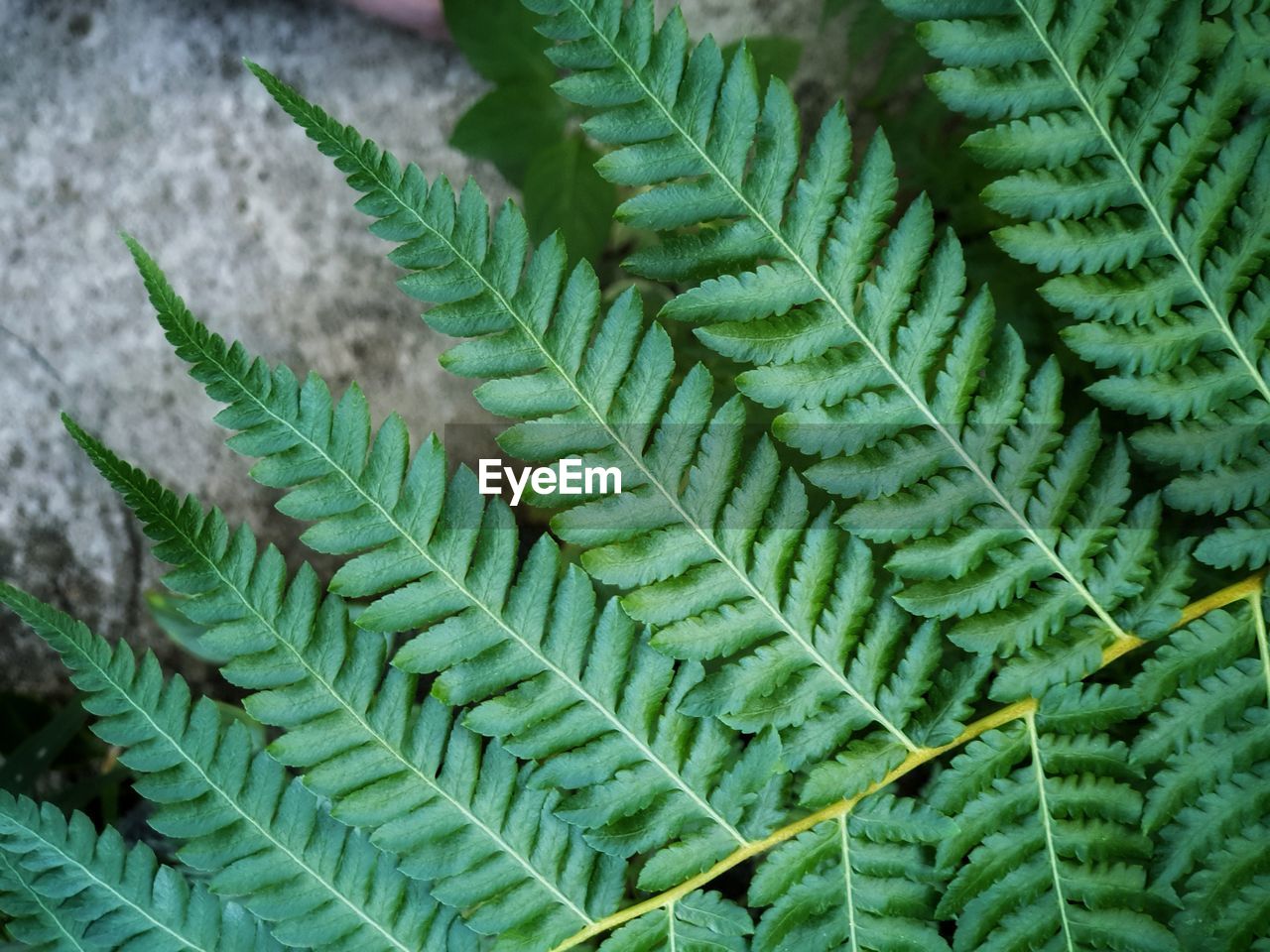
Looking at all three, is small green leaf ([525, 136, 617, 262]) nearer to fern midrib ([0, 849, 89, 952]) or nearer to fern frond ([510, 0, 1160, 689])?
fern frond ([510, 0, 1160, 689])

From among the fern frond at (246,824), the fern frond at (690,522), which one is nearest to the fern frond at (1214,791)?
the fern frond at (690,522)

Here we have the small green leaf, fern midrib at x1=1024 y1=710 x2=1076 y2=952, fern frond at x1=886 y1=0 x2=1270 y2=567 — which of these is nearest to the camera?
fern frond at x1=886 y1=0 x2=1270 y2=567

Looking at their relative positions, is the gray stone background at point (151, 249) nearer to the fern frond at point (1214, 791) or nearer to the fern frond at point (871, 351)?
the fern frond at point (871, 351)

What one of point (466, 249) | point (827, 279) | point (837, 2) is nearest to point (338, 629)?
point (466, 249)

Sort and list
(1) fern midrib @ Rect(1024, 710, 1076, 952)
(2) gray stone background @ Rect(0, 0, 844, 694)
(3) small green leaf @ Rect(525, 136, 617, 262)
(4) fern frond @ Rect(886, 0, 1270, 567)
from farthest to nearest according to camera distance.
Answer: (2) gray stone background @ Rect(0, 0, 844, 694) < (3) small green leaf @ Rect(525, 136, 617, 262) < (1) fern midrib @ Rect(1024, 710, 1076, 952) < (4) fern frond @ Rect(886, 0, 1270, 567)

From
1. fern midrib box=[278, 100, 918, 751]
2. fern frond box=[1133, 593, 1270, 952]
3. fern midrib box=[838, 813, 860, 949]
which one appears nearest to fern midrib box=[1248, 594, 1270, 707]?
fern frond box=[1133, 593, 1270, 952]

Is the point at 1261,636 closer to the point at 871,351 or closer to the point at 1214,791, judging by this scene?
the point at 1214,791

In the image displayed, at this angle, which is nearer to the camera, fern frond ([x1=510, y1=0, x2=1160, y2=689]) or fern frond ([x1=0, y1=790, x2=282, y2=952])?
fern frond ([x1=510, y1=0, x2=1160, y2=689])

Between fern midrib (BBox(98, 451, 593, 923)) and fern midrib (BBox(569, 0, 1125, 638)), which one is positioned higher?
fern midrib (BBox(569, 0, 1125, 638))
